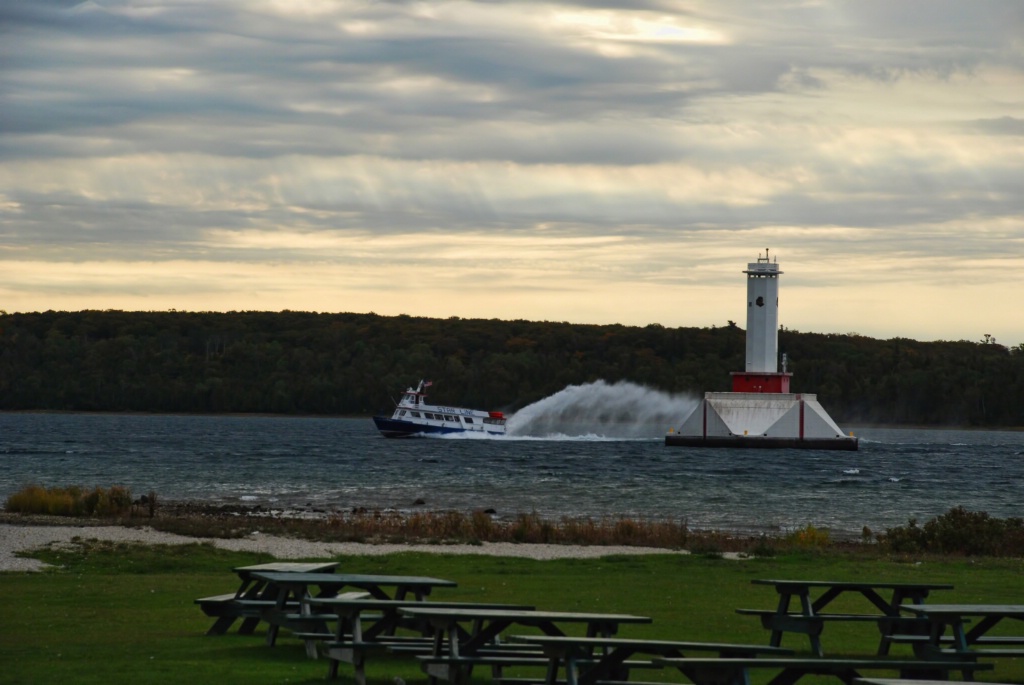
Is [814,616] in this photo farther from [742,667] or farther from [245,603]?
[245,603]

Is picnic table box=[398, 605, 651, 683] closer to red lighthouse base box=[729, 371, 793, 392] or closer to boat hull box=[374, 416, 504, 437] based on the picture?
red lighthouse base box=[729, 371, 793, 392]

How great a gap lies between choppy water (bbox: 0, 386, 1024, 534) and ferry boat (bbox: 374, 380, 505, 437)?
139cm

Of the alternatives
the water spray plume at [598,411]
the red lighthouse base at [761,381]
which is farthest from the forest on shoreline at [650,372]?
the red lighthouse base at [761,381]

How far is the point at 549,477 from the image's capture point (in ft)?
207

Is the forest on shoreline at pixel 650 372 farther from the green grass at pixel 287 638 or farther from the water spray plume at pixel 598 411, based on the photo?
the green grass at pixel 287 638

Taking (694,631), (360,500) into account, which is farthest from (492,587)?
(360,500)

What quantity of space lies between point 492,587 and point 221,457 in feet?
216

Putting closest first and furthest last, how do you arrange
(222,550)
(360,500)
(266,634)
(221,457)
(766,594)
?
1. (266,634)
2. (766,594)
3. (222,550)
4. (360,500)
5. (221,457)

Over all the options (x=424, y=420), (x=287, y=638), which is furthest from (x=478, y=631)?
(x=424, y=420)

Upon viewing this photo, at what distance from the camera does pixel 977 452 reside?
116375mm

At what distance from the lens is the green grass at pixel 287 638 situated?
12.2 metres

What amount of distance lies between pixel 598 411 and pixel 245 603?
11751 cm

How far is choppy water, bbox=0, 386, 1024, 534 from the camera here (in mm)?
45838

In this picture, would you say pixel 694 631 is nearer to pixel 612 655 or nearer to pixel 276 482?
pixel 612 655
